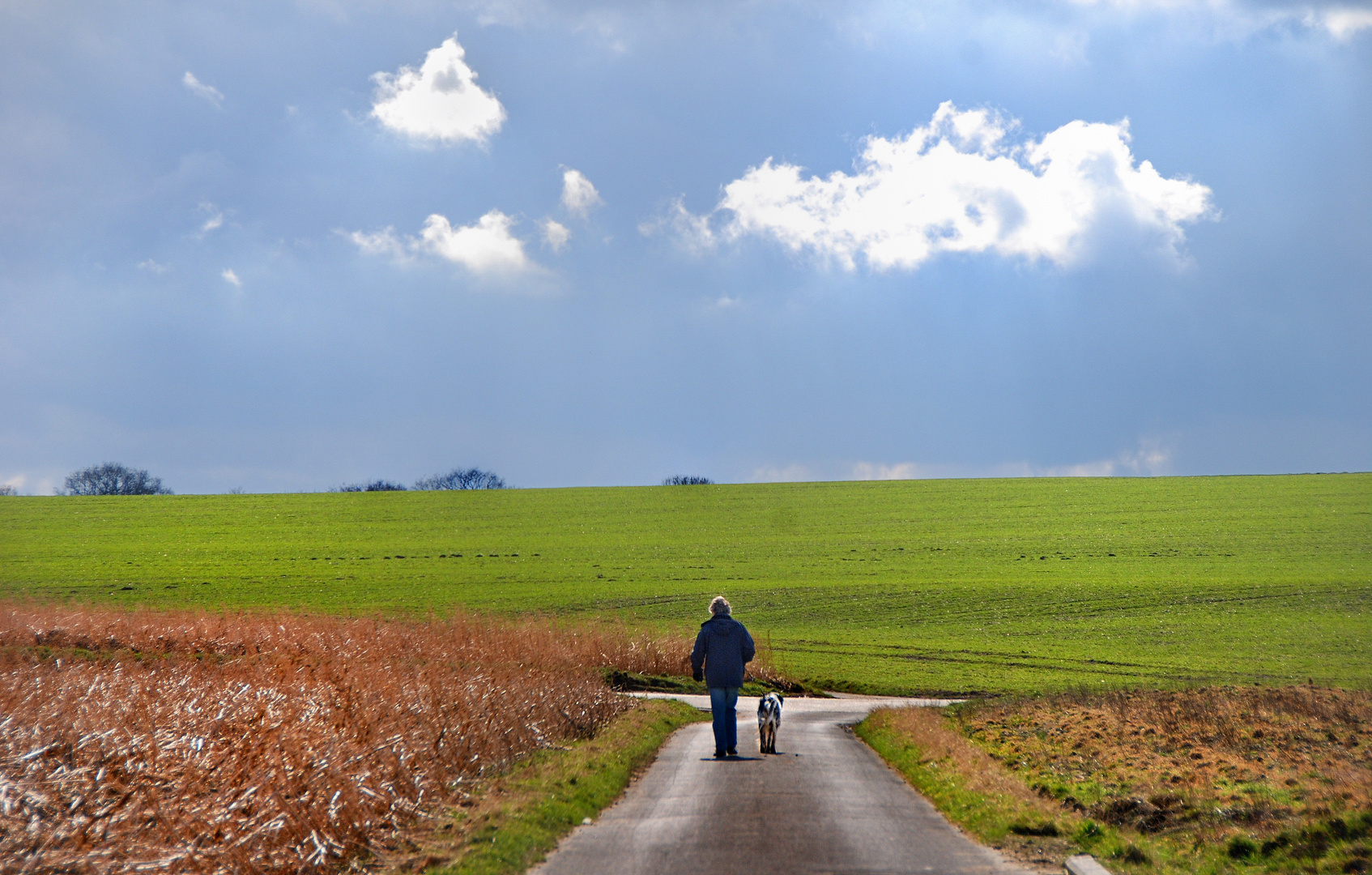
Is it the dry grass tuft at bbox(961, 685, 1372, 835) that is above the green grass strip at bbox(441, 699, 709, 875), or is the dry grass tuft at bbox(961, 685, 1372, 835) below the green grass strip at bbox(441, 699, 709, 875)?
below

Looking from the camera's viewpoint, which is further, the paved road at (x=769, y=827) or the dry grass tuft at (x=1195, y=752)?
the dry grass tuft at (x=1195, y=752)

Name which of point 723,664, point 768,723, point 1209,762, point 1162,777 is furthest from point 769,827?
point 1209,762

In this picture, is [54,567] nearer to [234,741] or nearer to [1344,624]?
[234,741]

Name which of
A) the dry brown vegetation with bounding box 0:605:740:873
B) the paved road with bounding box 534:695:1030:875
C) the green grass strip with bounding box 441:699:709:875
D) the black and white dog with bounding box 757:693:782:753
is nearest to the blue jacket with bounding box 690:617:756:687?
the black and white dog with bounding box 757:693:782:753

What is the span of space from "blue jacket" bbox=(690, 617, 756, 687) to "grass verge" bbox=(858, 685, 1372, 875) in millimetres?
2874

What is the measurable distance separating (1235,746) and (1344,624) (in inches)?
1302

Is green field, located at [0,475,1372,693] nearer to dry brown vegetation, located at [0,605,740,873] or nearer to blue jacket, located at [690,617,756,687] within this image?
blue jacket, located at [690,617,756,687]

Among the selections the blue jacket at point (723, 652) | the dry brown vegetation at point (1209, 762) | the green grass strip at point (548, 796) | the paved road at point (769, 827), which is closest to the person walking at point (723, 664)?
the blue jacket at point (723, 652)

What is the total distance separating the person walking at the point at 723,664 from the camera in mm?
14672

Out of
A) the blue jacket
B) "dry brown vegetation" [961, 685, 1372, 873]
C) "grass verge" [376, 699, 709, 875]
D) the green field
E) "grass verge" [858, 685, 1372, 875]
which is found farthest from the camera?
the green field

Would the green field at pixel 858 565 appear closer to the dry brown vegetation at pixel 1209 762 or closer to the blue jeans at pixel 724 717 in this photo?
the dry brown vegetation at pixel 1209 762

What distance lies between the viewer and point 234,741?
10766mm

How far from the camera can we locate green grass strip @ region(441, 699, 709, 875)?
28.1 ft

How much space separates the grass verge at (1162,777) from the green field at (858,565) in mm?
12139
